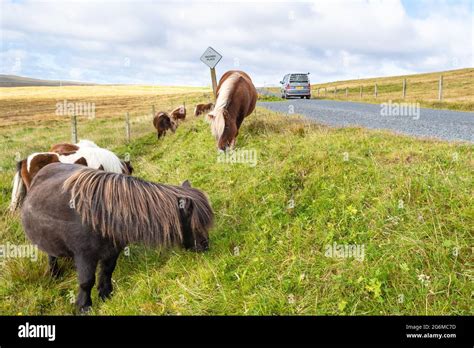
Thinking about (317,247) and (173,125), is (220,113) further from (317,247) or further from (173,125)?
(173,125)

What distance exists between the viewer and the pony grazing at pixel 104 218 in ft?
15.0

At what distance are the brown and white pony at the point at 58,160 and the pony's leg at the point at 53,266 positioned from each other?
6.35ft

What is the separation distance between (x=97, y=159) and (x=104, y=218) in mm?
3288

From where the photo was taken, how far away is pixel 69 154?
7.57 m

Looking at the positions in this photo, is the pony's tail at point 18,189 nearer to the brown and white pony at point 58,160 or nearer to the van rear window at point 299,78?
the brown and white pony at point 58,160

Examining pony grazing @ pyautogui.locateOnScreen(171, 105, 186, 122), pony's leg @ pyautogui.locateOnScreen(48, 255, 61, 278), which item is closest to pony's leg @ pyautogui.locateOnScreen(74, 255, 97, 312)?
pony's leg @ pyautogui.locateOnScreen(48, 255, 61, 278)

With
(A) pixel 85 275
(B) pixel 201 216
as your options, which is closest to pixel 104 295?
(A) pixel 85 275

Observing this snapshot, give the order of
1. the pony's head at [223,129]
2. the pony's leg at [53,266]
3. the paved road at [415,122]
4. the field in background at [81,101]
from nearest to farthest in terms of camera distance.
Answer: the pony's leg at [53,266] → the pony's head at [223,129] → the paved road at [415,122] → the field in background at [81,101]

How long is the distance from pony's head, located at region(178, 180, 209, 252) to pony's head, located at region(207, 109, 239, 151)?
3.98m

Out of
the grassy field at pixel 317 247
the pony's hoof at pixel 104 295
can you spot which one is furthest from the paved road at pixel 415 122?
the pony's hoof at pixel 104 295

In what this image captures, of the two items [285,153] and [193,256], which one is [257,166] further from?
[193,256]

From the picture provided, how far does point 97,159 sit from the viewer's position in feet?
24.5

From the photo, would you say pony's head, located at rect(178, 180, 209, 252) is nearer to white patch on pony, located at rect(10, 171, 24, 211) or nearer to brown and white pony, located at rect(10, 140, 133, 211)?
brown and white pony, located at rect(10, 140, 133, 211)
